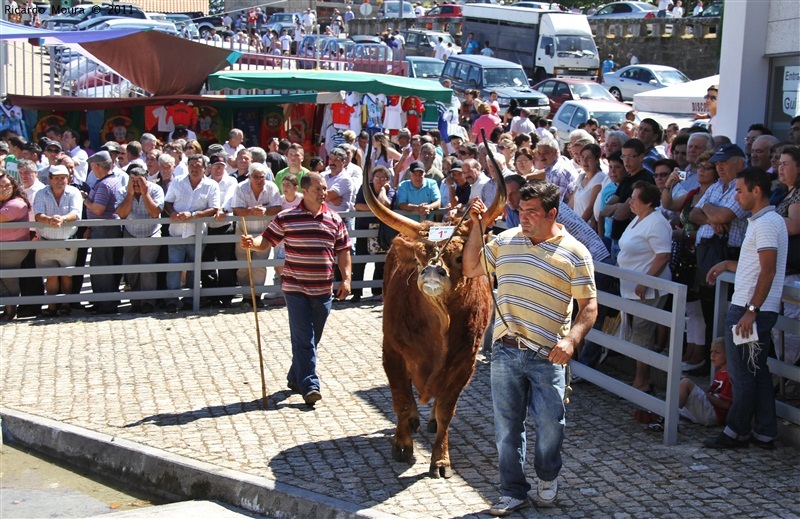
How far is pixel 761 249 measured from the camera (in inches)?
283

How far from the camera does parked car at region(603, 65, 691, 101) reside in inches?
1432

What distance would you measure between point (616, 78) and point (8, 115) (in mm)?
25201

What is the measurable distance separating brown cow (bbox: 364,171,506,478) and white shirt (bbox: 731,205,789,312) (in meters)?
1.87

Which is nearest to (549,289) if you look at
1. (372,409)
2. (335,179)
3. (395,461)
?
(395,461)

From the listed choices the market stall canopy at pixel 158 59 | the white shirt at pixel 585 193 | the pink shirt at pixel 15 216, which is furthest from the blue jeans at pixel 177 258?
the market stall canopy at pixel 158 59

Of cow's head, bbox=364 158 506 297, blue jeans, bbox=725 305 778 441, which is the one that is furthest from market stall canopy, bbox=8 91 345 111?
blue jeans, bbox=725 305 778 441

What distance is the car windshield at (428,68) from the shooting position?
3356cm

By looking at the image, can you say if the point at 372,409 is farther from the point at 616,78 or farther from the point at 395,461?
the point at 616,78

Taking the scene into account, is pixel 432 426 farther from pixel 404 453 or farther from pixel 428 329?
pixel 428 329

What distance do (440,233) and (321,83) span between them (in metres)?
13.5

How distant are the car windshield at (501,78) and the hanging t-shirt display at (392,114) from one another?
37.9ft

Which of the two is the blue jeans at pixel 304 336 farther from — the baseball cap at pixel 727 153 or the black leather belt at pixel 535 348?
the baseball cap at pixel 727 153

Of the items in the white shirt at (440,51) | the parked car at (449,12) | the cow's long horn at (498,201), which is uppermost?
the parked car at (449,12)

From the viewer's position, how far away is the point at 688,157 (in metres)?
11.2
